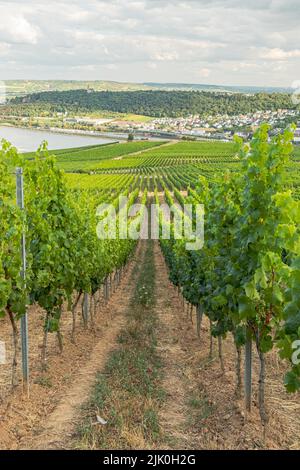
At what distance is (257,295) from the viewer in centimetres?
580

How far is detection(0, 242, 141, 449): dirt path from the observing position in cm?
645

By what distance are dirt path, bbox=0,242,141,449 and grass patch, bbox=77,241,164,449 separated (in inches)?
9.9

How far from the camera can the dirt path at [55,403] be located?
6449 millimetres

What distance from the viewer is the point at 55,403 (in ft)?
25.4

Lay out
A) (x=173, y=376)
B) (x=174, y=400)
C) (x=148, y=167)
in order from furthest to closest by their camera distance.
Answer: (x=148, y=167) < (x=173, y=376) < (x=174, y=400)

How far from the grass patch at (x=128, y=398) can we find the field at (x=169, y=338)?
0.02 metres

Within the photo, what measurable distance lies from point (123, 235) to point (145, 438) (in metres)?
15.8

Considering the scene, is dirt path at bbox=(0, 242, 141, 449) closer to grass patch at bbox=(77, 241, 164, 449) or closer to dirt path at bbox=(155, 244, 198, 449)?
grass patch at bbox=(77, 241, 164, 449)

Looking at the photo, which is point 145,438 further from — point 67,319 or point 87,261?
point 67,319

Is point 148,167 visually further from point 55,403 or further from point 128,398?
point 128,398
